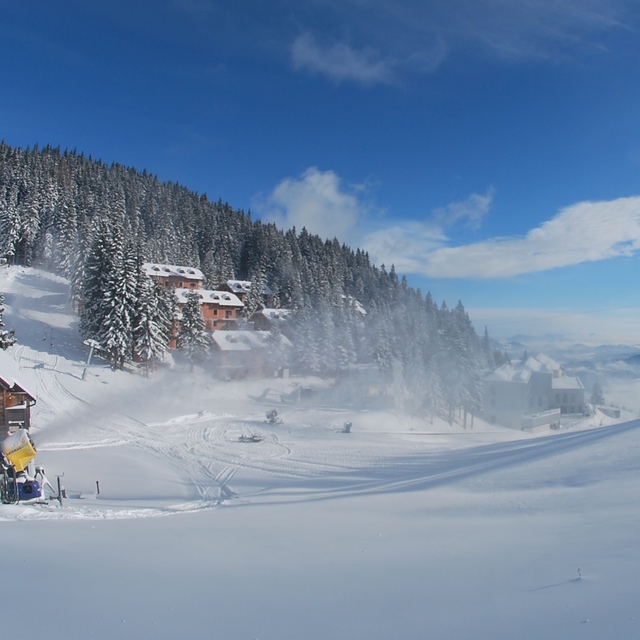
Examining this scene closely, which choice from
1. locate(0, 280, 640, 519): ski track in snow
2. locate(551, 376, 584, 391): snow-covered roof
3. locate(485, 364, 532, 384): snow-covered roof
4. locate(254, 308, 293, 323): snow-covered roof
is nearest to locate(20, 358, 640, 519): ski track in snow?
locate(0, 280, 640, 519): ski track in snow

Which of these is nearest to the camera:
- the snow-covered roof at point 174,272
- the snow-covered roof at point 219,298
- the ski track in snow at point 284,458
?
the ski track in snow at point 284,458

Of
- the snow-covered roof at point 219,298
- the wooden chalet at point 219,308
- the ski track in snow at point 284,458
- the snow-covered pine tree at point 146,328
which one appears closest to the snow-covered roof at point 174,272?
the snow-covered roof at point 219,298

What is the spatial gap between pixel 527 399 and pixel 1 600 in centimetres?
5581

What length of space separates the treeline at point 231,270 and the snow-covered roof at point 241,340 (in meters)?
3.89

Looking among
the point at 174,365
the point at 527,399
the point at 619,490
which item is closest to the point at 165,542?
the point at 619,490

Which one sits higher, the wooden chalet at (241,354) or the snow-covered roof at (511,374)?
the wooden chalet at (241,354)

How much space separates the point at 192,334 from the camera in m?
50.8

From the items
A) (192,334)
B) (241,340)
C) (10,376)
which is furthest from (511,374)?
(10,376)

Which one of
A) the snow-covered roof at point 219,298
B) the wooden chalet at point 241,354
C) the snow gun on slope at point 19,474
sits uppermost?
the snow-covered roof at point 219,298

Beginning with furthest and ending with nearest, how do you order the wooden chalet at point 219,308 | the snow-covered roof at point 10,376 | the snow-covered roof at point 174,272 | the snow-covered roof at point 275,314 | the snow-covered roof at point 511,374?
the snow-covered roof at point 174,272, the wooden chalet at point 219,308, the snow-covered roof at point 275,314, the snow-covered roof at point 511,374, the snow-covered roof at point 10,376

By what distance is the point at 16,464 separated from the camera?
1398 cm

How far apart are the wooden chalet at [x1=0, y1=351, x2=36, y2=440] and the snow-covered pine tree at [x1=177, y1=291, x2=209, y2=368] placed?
2742 centimetres

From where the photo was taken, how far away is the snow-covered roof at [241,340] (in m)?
54.4

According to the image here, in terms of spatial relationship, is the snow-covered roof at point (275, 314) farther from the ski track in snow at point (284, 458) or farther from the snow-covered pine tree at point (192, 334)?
the ski track in snow at point (284, 458)
